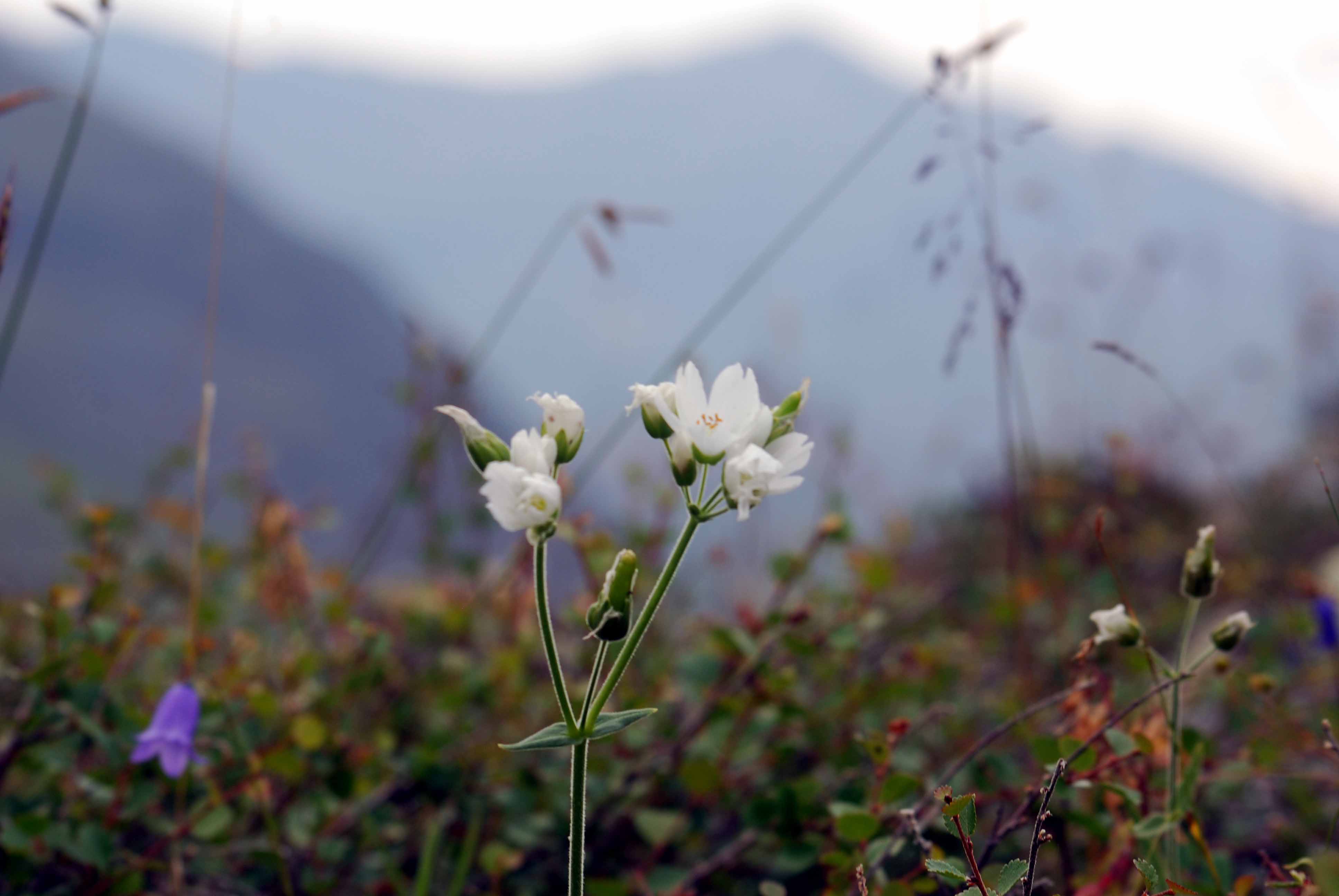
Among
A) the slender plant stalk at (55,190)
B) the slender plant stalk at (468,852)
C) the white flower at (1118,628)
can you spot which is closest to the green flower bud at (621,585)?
the white flower at (1118,628)

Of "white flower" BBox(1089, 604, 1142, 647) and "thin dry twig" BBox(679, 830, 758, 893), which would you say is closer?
"white flower" BBox(1089, 604, 1142, 647)

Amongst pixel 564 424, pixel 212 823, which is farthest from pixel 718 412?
pixel 212 823

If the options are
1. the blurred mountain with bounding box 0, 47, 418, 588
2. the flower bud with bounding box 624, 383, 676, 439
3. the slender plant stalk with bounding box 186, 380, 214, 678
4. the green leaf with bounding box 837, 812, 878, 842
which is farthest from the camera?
the blurred mountain with bounding box 0, 47, 418, 588

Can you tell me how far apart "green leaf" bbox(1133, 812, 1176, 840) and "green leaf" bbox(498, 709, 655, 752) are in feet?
2.29

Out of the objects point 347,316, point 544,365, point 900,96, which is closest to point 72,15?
point 544,365

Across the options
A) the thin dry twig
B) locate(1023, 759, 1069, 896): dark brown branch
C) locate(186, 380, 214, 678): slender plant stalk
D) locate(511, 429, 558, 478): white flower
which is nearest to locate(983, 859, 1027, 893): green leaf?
locate(1023, 759, 1069, 896): dark brown branch

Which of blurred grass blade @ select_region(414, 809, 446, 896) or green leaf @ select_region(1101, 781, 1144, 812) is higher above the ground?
green leaf @ select_region(1101, 781, 1144, 812)

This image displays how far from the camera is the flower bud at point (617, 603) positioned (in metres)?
0.89

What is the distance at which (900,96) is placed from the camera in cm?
1430

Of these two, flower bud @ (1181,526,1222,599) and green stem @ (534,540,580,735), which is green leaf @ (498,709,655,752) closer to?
green stem @ (534,540,580,735)

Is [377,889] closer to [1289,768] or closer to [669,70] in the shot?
[1289,768]

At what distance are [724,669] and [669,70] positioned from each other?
2315cm

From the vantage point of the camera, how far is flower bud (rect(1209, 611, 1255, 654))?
112 centimetres

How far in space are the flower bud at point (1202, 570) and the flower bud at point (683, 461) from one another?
0.63m
